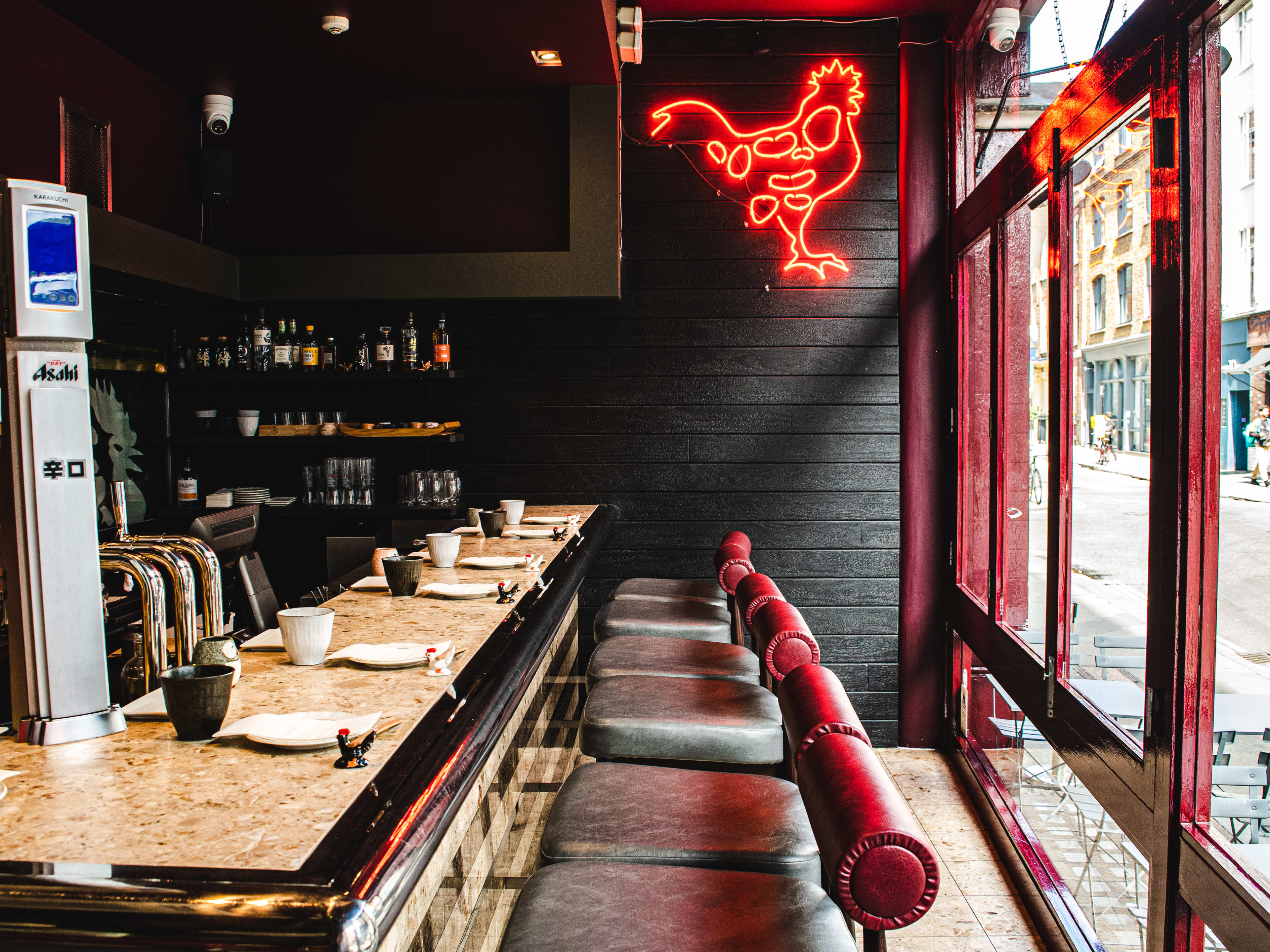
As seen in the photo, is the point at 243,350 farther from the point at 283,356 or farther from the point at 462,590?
the point at 462,590

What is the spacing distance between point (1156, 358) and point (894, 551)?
257 centimetres

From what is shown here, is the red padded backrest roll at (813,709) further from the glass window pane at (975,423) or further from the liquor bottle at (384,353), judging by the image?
the liquor bottle at (384,353)

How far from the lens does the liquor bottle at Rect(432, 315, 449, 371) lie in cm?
434

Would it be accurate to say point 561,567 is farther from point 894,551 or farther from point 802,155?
point 802,155

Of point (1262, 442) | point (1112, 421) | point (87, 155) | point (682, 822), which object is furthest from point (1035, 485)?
point (87, 155)

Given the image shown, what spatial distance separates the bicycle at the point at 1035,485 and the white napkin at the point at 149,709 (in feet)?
7.98

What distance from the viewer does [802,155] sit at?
445cm

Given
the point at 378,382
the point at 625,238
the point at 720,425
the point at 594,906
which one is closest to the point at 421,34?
the point at 625,238

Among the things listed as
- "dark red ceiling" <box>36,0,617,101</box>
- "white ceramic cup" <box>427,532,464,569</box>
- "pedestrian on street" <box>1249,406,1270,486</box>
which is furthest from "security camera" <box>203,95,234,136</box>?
"pedestrian on street" <box>1249,406,1270,486</box>

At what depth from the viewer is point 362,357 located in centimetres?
443

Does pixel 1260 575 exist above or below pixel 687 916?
above

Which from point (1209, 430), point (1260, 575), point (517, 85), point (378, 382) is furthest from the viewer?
point (378, 382)

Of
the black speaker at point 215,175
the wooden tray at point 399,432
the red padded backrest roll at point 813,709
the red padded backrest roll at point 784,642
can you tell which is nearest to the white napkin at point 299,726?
the red padded backrest roll at point 813,709

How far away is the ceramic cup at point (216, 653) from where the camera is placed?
5.04ft
